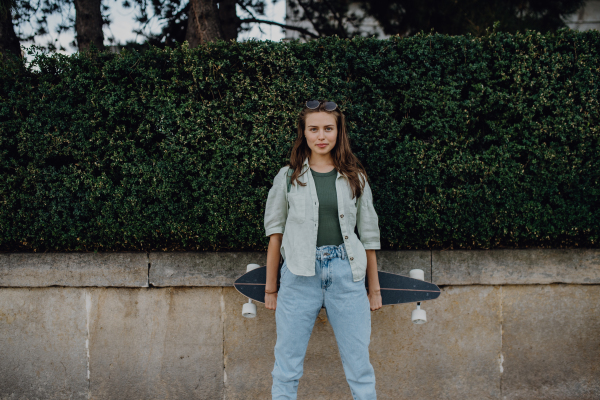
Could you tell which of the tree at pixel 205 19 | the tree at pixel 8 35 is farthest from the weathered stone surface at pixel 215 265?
the tree at pixel 8 35

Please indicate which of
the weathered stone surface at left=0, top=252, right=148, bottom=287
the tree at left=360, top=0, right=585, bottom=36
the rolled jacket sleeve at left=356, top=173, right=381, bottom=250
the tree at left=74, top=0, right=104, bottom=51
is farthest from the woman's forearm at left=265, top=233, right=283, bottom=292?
the tree at left=360, top=0, right=585, bottom=36

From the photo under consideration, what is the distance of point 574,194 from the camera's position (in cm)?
303

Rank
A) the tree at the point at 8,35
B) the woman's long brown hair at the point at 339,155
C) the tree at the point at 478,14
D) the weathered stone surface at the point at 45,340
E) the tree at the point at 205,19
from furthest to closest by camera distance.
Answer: the tree at the point at 478,14 < the tree at the point at 205,19 < the tree at the point at 8,35 < the weathered stone surface at the point at 45,340 < the woman's long brown hair at the point at 339,155

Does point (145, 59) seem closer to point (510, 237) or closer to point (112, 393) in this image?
point (112, 393)

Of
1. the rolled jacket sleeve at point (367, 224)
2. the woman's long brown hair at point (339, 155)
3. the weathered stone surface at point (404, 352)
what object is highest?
the woman's long brown hair at point (339, 155)

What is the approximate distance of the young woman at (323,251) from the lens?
7.32 ft

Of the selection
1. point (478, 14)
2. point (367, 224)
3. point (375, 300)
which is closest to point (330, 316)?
point (375, 300)

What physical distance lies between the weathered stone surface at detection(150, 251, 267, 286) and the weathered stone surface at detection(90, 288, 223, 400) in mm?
97

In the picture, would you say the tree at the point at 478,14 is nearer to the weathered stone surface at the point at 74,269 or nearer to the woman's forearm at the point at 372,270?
the woman's forearm at the point at 372,270

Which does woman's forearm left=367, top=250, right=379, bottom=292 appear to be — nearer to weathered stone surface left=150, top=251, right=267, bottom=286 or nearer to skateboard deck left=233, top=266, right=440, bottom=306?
skateboard deck left=233, top=266, right=440, bottom=306

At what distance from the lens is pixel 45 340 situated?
10.6 ft

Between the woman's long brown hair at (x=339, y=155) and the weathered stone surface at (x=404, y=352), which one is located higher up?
the woman's long brown hair at (x=339, y=155)

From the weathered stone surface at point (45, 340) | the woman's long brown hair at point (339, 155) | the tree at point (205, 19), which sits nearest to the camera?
the woman's long brown hair at point (339, 155)

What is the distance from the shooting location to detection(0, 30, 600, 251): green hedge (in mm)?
2973
